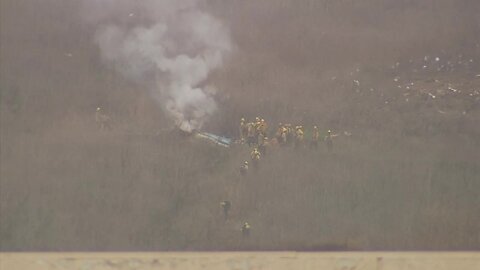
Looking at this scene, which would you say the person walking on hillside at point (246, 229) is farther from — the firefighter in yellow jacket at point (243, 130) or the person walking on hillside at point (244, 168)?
the firefighter in yellow jacket at point (243, 130)
